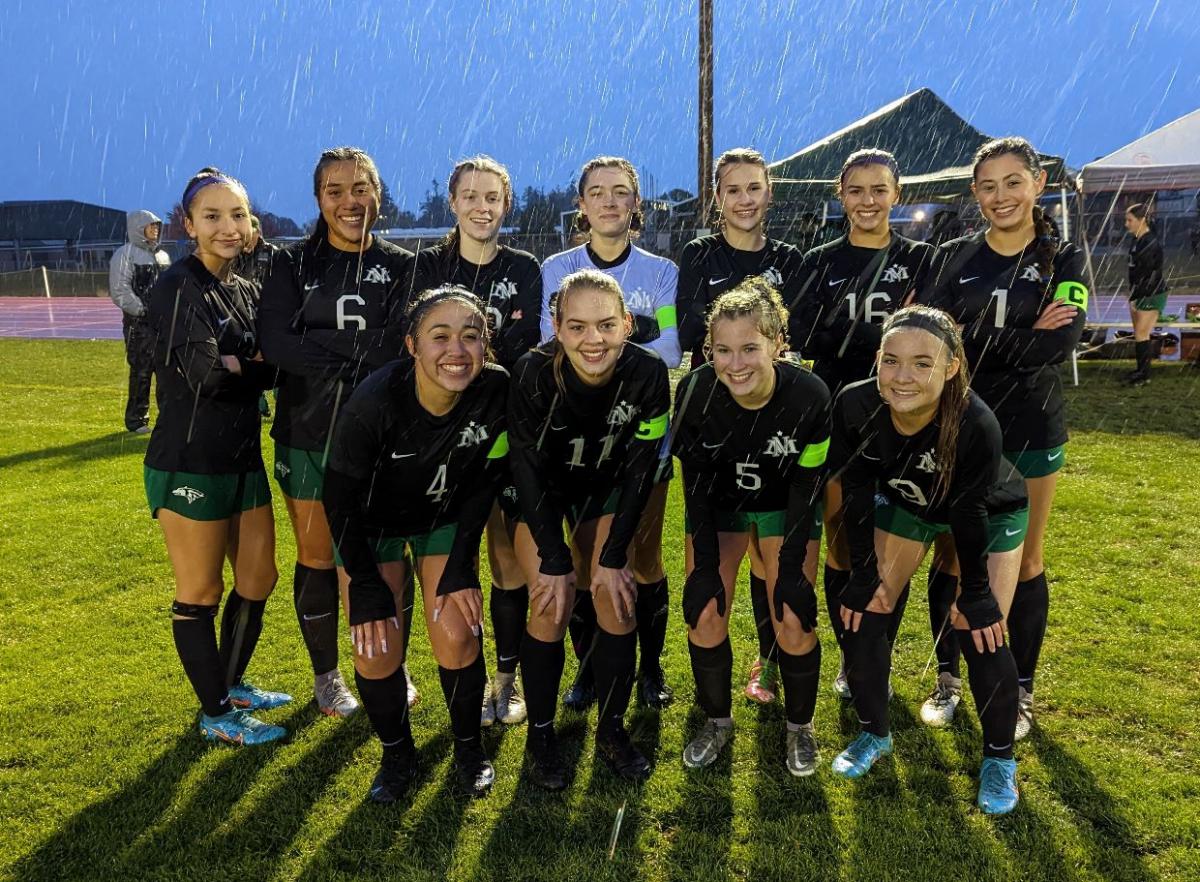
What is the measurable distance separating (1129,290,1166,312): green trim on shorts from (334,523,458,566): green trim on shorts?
1035 cm

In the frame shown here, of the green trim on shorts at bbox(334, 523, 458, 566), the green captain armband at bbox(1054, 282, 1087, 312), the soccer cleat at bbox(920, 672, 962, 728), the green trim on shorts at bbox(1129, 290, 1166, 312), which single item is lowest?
the soccer cleat at bbox(920, 672, 962, 728)

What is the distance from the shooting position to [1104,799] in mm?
2896

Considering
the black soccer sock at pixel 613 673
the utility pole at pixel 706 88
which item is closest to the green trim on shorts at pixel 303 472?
the black soccer sock at pixel 613 673

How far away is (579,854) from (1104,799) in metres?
1.80

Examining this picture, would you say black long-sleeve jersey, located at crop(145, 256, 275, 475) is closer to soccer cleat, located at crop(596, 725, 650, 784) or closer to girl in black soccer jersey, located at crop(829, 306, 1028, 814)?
soccer cleat, located at crop(596, 725, 650, 784)

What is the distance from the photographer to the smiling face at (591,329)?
2822 millimetres

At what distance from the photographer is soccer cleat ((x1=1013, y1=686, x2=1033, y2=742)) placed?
10.7 feet

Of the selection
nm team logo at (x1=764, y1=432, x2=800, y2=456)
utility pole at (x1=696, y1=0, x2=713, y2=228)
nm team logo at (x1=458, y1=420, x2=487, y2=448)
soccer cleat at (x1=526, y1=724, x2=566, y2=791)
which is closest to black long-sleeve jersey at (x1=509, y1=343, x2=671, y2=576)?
nm team logo at (x1=458, y1=420, x2=487, y2=448)

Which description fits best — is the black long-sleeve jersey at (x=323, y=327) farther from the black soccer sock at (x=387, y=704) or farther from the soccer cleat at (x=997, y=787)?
the soccer cleat at (x=997, y=787)

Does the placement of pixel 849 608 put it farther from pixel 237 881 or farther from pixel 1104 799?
pixel 237 881

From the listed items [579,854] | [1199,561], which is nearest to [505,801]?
[579,854]

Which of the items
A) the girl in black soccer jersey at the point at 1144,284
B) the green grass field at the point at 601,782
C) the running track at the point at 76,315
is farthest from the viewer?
the running track at the point at 76,315

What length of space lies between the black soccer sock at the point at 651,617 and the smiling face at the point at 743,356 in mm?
1014

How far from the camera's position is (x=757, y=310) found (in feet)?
9.40
